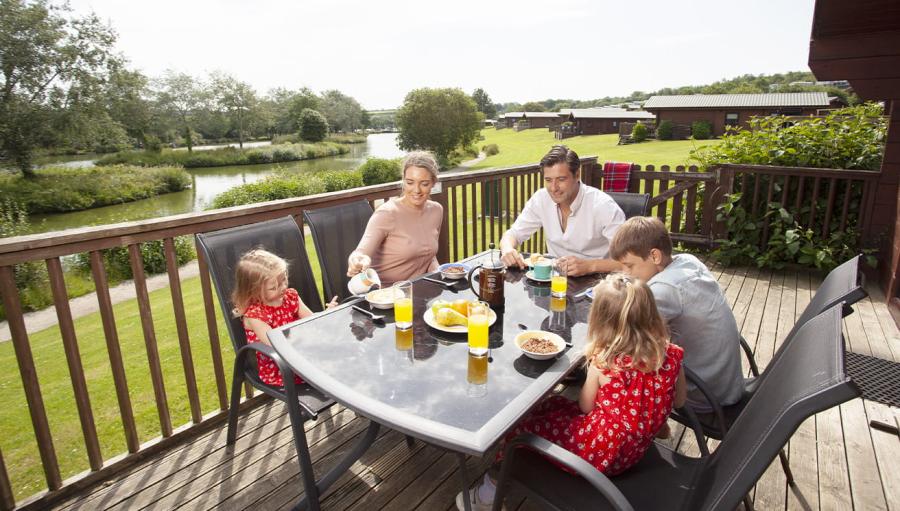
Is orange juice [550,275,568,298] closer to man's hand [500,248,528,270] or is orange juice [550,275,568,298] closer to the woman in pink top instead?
man's hand [500,248,528,270]

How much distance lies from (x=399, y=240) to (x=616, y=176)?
146 inches

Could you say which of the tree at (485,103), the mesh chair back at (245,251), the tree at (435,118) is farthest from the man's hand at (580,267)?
the tree at (485,103)

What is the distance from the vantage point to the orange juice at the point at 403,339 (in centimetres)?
154

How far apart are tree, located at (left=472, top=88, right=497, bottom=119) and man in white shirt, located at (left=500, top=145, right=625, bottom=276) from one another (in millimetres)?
90697

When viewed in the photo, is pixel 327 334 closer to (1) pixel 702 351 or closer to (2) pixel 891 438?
(1) pixel 702 351

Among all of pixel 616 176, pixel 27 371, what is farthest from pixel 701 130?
pixel 27 371

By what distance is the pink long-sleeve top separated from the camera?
2.52m

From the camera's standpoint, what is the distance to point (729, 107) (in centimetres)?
4022

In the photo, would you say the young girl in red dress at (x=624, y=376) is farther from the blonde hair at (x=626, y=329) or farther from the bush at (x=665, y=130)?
the bush at (x=665, y=130)

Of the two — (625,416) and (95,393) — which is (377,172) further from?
(625,416)

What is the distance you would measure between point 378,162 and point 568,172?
68.4 ft

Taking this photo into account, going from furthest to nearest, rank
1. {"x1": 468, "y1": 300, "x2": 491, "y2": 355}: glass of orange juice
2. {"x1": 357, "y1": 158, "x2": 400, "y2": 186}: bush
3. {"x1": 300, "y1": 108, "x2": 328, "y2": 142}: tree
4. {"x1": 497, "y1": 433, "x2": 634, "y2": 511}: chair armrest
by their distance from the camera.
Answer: {"x1": 300, "y1": 108, "x2": 328, "y2": 142}: tree < {"x1": 357, "y1": 158, "x2": 400, "y2": 186}: bush < {"x1": 468, "y1": 300, "x2": 491, "y2": 355}: glass of orange juice < {"x1": 497, "y1": 433, "x2": 634, "y2": 511}: chair armrest

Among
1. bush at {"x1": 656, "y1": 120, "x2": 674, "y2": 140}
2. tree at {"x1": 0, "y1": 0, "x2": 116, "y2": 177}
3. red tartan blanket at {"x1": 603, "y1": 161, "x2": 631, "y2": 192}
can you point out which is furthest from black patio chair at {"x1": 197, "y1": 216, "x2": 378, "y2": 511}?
bush at {"x1": 656, "y1": 120, "x2": 674, "y2": 140}

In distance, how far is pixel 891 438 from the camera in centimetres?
222
